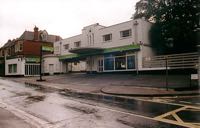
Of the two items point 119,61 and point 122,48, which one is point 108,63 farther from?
point 122,48

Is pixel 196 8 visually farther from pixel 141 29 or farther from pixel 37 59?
pixel 37 59

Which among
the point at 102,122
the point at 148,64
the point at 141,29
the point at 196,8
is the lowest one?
the point at 102,122

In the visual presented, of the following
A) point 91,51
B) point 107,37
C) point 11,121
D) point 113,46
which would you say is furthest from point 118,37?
point 11,121

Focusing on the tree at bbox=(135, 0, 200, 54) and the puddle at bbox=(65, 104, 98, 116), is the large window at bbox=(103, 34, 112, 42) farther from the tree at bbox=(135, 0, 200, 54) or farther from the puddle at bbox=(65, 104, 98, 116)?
the puddle at bbox=(65, 104, 98, 116)

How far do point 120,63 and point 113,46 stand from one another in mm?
2803

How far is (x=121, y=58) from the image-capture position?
3219 centimetres

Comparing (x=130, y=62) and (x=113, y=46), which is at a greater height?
(x=113, y=46)

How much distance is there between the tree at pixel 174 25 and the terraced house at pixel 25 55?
25.4 meters

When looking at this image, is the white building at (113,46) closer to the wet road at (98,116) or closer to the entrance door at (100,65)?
the entrance door at (100,65)

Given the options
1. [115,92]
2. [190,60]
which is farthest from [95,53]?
[115,92]

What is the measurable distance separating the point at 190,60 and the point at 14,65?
35.5 m

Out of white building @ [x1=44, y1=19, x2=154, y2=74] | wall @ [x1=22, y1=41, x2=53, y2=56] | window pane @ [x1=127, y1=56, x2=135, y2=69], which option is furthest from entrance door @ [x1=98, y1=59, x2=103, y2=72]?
wall @ [x1=22, y1=41, x2=53, y2=56]

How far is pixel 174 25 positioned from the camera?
29.6 m

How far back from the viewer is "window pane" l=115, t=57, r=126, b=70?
3176 cm
